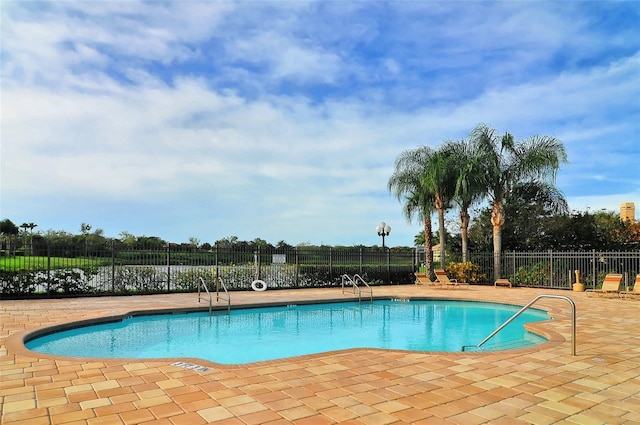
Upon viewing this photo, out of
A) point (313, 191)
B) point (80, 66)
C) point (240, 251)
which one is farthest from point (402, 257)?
point (80, 66)

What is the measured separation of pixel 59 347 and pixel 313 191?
1292 centimetres

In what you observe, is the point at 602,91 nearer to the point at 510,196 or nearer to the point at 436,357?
the point at 510,196

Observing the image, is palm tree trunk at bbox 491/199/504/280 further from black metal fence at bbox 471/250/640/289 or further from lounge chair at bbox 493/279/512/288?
lounge chair at bbox 493/279/512/288

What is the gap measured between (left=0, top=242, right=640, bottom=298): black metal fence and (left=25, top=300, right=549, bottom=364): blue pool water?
3805mm

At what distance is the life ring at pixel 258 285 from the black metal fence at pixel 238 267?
0.29 metres

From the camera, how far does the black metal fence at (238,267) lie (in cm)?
1303

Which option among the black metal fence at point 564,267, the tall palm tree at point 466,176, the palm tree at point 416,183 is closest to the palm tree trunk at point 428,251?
the palm tree at point 416,183

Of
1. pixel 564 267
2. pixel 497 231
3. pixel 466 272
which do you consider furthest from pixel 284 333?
pixel 497 231

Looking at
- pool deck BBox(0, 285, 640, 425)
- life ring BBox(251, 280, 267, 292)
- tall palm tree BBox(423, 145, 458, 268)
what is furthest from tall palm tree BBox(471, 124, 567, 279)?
pool deck BBox(0, 285, 640, 425)

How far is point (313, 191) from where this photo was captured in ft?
63.8

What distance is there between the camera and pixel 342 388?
4.48 metres

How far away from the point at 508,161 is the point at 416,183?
13.3 feet

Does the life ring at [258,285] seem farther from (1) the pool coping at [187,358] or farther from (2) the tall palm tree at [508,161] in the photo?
(2) the tall palm tree at [508,161]

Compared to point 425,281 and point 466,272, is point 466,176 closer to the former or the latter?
point 466,272
